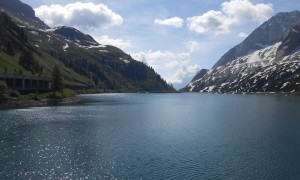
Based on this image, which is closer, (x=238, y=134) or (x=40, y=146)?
(x=40, y=146)

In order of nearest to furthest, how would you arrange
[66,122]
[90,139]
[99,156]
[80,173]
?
[80,173] < [99,156] < [90,139] < [66,122]

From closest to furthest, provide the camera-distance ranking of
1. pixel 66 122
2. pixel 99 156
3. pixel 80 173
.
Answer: pixel 80 173 < pixel 99 156 < pixel 66 122

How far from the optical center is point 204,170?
59406mm

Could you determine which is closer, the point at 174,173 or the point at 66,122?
the point at 174,173

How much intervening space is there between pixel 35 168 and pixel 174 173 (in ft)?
76.7

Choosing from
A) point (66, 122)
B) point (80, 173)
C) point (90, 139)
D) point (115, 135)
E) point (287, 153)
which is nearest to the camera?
point (80, 173)

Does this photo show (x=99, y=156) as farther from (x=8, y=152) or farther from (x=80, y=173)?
(x=8, y=152)

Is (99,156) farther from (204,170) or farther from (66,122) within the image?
(66,122)

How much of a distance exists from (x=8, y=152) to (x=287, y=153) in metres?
57.5

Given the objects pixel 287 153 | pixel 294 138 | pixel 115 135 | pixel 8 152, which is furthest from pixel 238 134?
pixel 8 152

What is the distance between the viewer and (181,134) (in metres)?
98.8

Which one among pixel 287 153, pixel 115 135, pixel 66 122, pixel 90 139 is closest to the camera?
pixel 287 153

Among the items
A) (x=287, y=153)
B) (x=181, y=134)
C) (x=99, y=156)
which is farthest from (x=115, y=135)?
(x=287, y=153)

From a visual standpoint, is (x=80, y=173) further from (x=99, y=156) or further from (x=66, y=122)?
(x=66, y=122)
